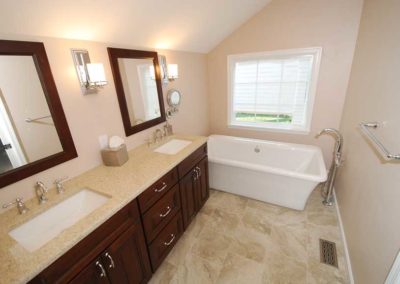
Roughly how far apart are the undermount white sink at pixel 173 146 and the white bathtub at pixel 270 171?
46cm

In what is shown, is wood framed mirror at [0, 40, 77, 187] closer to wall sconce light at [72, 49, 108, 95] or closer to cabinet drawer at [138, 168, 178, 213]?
wall sconce light at [72, 49, 108, 95]

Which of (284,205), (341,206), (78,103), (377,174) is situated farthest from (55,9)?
(341,206)

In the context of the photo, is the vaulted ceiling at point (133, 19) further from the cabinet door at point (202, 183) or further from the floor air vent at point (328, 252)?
the floor air vent at point (328, 252)

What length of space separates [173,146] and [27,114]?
125 centimetres

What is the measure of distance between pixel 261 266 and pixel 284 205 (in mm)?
870

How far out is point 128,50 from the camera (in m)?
1.73

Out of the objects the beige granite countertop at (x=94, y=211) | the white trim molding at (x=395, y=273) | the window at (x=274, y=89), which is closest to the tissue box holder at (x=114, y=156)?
the beige granite countertop at (x=94, y=211)

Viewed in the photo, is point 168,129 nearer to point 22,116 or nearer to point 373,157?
point 22,116

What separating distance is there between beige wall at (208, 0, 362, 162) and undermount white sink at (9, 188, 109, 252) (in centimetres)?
257

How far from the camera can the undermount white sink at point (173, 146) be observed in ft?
6.64

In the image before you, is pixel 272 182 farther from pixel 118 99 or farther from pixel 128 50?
pixel 128 50

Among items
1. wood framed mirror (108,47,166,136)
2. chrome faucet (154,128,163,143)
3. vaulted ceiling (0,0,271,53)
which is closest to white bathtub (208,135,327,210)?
chrome faucet (154,128,163,143)

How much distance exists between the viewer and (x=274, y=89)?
2.83 m

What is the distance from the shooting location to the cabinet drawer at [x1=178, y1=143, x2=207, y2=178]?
5.69 feet
